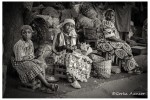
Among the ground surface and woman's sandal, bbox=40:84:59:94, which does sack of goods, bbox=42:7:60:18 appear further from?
woman's sandal, bbox=40:84:59:94

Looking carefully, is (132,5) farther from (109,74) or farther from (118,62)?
(109,74)

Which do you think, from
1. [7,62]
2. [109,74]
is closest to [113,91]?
[109,74]

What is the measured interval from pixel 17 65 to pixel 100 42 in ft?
9.47

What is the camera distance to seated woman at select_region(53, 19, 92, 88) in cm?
644

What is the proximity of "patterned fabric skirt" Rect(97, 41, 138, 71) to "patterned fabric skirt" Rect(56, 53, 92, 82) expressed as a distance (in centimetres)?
108

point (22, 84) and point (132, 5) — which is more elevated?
point (132, 5)

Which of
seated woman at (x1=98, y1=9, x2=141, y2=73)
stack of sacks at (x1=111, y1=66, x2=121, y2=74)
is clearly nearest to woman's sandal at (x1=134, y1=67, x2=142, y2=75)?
seated woman at (x1=98, y1=9, x2=141, y2=73)

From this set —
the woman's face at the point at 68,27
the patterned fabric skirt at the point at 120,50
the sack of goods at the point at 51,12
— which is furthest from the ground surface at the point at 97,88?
the sack of goods at the point at 51,12

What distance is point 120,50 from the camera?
7680 mm

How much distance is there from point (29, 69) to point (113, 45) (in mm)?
2910

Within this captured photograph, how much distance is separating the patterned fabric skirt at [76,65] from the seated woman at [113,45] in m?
1.11

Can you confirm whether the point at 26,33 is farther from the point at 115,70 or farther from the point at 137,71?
the point at 137,71

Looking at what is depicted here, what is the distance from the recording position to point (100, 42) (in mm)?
7781

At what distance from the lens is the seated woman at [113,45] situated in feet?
25.1
